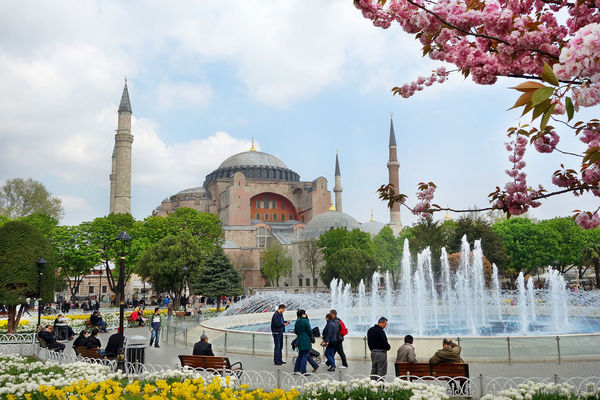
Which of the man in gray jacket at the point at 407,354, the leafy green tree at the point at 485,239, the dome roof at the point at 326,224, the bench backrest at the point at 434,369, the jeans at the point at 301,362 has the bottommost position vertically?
the jeans at the point at 301,362

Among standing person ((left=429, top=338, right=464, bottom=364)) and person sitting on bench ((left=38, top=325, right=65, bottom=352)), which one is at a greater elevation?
standing person ((left=429, top=338, right=464, bottom=364))

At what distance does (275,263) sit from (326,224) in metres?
7.65

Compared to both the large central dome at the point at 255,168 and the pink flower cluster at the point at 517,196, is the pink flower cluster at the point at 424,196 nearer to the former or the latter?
the pink flower cluster at the point at 517,196

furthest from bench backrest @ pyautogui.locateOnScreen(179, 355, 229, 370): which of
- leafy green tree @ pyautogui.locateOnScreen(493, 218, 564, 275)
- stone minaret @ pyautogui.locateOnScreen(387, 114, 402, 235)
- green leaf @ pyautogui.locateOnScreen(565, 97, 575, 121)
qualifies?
stone minaret @ pyautogui.locateOnScreen(387, 114, 402, 235)

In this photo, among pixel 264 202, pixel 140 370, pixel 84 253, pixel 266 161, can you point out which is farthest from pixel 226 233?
pixel 140 370

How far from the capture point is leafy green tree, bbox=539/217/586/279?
45188 millimetres

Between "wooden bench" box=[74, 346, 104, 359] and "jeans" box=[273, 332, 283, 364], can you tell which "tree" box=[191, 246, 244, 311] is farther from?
"jeans" box=[273, 332, 283, 364]

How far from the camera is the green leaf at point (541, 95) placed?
2.24 metres

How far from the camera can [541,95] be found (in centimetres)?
226

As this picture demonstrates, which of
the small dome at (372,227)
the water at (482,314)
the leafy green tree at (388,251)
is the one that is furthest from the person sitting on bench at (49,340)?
the small dome at (372,227)

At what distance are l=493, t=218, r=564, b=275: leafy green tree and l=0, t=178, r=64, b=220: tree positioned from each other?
3873 cm

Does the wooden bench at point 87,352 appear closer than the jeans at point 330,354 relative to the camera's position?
No

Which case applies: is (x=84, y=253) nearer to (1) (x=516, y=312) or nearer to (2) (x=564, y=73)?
(1) (x=516, y=312)

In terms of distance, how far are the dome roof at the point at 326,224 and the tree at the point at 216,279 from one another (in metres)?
30.0
